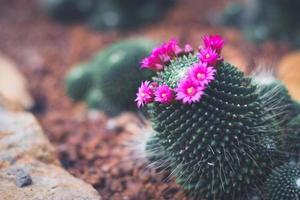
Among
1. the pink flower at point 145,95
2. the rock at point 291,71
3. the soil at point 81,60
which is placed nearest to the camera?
the pink flower at point 145,95

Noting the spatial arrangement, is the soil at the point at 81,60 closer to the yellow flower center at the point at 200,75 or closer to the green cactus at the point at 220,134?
the green cactus at the point at 220,134

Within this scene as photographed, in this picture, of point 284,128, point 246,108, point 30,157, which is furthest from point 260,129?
point 30,157

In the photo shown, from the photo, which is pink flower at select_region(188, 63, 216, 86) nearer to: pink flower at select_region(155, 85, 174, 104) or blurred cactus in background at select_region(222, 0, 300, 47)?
pink flower at select_region(155, 85, 174, 104)

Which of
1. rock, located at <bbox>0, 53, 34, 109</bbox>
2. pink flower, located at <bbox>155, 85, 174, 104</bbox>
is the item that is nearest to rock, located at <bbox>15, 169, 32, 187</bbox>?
pink flower, located at <bbox>155, 85, 174, 104</bbox>

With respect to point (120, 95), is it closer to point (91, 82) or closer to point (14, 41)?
point (91, 82)

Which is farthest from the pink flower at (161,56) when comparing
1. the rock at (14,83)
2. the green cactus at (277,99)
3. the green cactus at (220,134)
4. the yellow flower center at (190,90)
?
the rock at (14,83)
